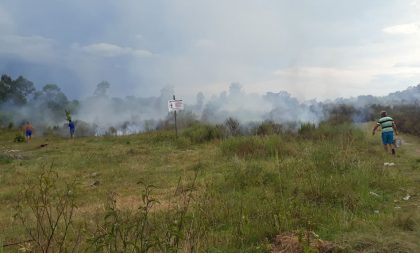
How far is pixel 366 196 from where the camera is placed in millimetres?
6438

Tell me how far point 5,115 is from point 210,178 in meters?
28.9

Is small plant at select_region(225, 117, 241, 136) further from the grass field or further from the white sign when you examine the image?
the grass field

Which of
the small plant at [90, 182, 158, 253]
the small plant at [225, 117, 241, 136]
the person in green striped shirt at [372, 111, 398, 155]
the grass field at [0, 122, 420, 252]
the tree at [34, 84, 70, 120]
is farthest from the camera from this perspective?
the tree at [34, 84, 70, 120]

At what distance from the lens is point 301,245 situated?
3.90 m

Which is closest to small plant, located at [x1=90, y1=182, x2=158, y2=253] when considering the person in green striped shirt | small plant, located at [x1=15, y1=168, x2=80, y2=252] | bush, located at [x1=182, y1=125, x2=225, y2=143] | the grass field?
the grass field

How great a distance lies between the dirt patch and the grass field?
0.04 m

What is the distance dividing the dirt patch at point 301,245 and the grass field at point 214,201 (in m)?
0.04

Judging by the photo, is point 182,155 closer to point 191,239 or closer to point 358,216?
point 358,216

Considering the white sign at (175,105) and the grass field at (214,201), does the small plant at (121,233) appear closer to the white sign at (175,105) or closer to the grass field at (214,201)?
the grass field at (214,201)

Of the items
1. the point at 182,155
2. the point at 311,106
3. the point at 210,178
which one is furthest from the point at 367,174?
the point at 311,106

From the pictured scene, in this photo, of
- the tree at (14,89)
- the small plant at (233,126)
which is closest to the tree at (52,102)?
the tree at (14,89)

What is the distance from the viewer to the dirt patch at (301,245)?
13.0 feet

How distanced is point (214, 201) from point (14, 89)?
38.2 metres

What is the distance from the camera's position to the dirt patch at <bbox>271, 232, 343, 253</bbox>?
13.0 ft
